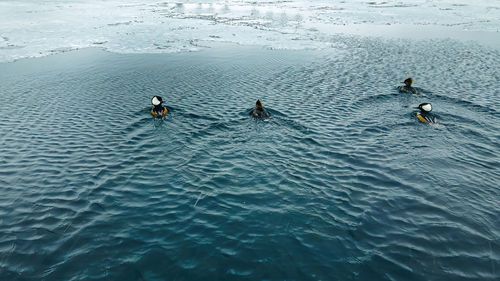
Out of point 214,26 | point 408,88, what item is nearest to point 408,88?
point 408,88

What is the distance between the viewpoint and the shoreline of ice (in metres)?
40.0

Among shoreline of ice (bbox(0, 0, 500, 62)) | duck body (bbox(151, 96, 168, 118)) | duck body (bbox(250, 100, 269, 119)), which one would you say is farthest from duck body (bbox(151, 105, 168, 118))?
shoreline of ice (bbox(0, 0, 500, 62))

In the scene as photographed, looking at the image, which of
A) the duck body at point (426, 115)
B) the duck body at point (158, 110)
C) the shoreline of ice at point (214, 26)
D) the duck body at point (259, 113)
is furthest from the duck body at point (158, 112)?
the shoreline of ice at point (214, 26)

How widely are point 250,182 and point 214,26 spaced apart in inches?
1766

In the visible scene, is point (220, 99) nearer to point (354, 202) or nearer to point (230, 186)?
point (230, 186)

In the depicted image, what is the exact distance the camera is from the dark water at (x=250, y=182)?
9.54m

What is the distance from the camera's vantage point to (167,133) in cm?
1803

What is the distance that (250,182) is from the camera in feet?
44.3

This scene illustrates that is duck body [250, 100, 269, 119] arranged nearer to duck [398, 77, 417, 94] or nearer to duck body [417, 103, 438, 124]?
duck body [417, 103, 438, 124]

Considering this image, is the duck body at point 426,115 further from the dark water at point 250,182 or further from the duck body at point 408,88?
the duck body at point 408,88

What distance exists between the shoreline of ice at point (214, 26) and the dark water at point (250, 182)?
15.7m

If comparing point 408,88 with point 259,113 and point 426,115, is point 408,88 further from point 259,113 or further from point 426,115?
point 259,113

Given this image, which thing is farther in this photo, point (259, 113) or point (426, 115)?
point (259, 113)

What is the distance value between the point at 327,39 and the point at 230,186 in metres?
36.6
